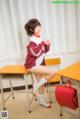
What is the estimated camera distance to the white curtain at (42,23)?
144 inches

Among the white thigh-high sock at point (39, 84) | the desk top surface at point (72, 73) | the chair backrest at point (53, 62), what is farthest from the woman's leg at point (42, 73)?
the desk top surface at point (72, 73)

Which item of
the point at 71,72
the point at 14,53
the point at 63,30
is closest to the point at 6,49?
the point at 14,53

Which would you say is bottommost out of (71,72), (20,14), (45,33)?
(71,72)

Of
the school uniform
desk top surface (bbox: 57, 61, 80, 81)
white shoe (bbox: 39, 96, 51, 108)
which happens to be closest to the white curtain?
the school uniform

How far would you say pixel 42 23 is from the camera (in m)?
3.73

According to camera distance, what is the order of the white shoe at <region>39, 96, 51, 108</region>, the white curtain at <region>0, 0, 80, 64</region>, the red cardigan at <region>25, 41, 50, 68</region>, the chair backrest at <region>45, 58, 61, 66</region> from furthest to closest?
the white curtain at <region>0, 0, 80, 64</region> → the chair backrest at <region>45, 58, 61, 66</region> → the white shoe at <region>39, 96, 51, 108</region> → the red cardigan at <region>25, 41, 50, 68</region>

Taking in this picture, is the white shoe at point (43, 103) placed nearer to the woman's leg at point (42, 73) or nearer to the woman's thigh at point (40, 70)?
the woman's leg at point (42, 73)

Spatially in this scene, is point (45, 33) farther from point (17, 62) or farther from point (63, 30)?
point (17, 62)

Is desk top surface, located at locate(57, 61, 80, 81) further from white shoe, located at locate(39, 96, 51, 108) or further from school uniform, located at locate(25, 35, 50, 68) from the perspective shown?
white shoe, located at locate(39, 96, 51, 108)

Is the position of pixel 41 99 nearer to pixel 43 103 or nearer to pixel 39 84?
pixel 43 103

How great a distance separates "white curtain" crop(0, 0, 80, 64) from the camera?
3.65 meters

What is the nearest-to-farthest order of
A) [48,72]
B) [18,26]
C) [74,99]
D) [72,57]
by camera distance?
[74,99] → [48,72] → [18,26] → [72,57]

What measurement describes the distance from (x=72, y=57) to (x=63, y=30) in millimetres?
574

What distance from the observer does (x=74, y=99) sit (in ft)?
8.09
